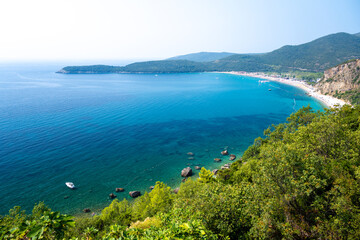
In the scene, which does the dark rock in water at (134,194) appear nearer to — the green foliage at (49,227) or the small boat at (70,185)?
the small boat at (70,185)

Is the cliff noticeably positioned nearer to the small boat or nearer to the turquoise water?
the turquoise water

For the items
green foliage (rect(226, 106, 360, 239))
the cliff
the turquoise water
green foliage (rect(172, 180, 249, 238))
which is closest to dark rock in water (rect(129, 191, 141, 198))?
the turquoise water

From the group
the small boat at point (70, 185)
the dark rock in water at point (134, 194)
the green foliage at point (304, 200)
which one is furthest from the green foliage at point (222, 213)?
the small boat at point (70, 185)

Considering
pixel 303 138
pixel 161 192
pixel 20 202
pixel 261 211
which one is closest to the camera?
pixel 261 211

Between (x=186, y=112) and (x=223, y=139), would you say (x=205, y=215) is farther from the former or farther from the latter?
(x=186, y=112)

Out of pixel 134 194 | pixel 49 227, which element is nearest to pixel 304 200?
pixel 49 227

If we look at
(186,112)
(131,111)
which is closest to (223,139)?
(186,112)
